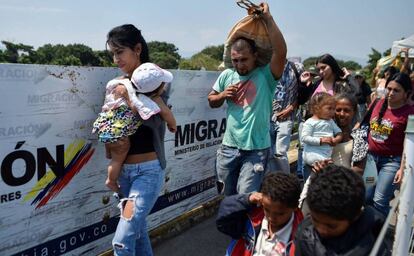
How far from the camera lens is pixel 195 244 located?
3953mm

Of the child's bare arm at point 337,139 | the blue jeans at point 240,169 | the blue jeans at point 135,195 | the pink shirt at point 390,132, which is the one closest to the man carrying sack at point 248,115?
the blue jeans at point 240,169

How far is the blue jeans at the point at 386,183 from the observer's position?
12.1 feet

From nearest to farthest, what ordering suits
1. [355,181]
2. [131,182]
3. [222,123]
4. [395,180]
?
[355,181], [131,182], [395,180], [222,123]

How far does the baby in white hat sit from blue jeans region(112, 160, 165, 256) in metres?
0.11

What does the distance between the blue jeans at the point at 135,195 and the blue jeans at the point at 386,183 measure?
7.09 feet

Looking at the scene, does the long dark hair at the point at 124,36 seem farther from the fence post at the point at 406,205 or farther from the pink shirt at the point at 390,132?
the pink shirt at the point at 390,132

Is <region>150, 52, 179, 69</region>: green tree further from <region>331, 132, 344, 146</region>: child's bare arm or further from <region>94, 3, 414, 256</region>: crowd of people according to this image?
<region>331, 132, 344, 146</region>: child's bare arm

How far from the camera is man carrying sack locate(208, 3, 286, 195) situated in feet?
10.1

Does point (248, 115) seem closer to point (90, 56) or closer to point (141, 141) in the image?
point (141, 141)

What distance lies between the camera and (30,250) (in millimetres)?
2686

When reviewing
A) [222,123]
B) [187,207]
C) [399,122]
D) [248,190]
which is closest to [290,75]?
[222,123]

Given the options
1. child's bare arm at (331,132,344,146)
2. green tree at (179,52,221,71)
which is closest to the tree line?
green tree at (179,52,221,71)

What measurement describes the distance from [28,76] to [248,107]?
5.11 ft

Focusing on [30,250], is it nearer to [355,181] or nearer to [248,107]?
[248,107]
